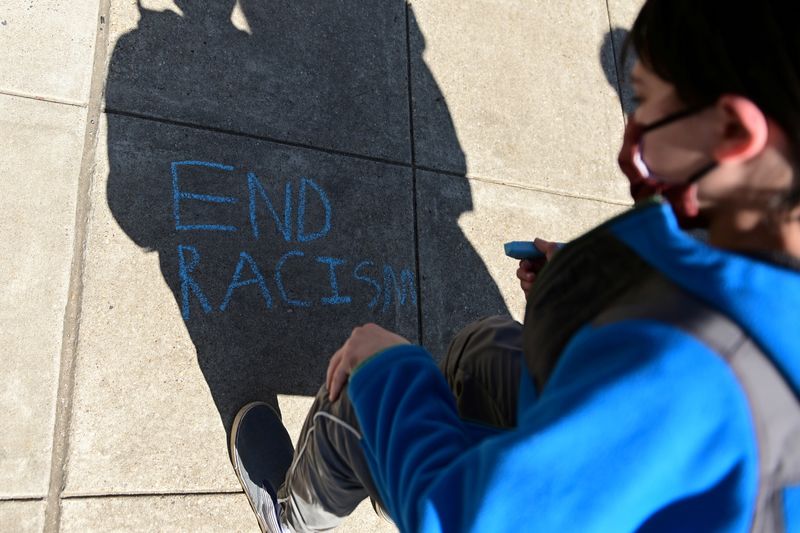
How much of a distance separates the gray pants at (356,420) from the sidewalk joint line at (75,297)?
80cm

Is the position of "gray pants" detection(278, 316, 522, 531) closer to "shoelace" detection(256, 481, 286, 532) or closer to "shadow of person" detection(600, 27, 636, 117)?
"shoelace" detection(256, 481, 286, 532)

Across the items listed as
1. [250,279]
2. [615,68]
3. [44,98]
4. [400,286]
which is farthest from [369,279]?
[615,68]

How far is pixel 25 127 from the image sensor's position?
234cm

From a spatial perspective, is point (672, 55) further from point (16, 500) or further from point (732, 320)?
point (16, 500)

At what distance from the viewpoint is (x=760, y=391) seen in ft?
2.74

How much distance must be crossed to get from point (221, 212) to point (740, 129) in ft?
6.58

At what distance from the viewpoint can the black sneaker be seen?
218 centimetres

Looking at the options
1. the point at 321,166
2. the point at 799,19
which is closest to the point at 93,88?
the point at 321,166

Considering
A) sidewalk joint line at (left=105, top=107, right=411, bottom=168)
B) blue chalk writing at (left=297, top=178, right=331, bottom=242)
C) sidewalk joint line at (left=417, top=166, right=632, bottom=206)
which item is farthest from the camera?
sidewalk joint line at (left=417, top=166, right=632, bottom=206)

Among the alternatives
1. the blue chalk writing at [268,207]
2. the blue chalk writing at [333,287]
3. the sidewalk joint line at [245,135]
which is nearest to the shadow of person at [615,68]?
the sidewalk joint line at [245,135]

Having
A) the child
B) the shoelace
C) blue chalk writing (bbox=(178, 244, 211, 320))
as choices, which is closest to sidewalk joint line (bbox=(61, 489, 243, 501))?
the shoelace

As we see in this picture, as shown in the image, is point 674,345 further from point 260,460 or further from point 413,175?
point 413,175

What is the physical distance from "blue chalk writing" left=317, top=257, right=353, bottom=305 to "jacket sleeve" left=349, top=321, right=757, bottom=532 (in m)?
1.64

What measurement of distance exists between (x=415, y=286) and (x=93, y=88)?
1.57 meters
